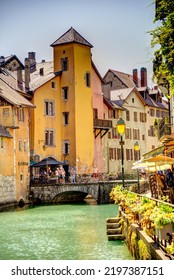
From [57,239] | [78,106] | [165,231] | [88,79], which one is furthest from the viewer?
[88,79]

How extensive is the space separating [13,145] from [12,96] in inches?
112

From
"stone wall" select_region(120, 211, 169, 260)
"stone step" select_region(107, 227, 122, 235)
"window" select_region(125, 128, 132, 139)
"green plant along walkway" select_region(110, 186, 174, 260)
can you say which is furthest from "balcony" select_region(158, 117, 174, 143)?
"window" select_region(125, 128, 132, 139)

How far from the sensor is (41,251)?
12.0 metres

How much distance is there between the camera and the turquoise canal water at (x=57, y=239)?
444 inches

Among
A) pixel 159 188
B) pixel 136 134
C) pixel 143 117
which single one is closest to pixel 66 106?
pixel 136 134

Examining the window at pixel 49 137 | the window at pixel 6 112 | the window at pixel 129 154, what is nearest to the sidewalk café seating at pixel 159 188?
the window at pixel 6 112

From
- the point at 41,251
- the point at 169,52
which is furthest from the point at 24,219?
the point at 169,52

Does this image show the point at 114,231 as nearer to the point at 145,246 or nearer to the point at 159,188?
the point at 159,188

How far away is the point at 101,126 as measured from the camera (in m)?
36.9

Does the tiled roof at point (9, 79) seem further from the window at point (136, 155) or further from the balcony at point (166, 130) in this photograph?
the balcony at point (166, 130)

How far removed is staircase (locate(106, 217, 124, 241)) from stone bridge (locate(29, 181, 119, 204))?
16931mm

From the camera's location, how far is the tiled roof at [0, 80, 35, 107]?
28.7 meters

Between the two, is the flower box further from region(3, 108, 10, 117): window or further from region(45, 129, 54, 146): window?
region(45, 129, 54, 146): window
